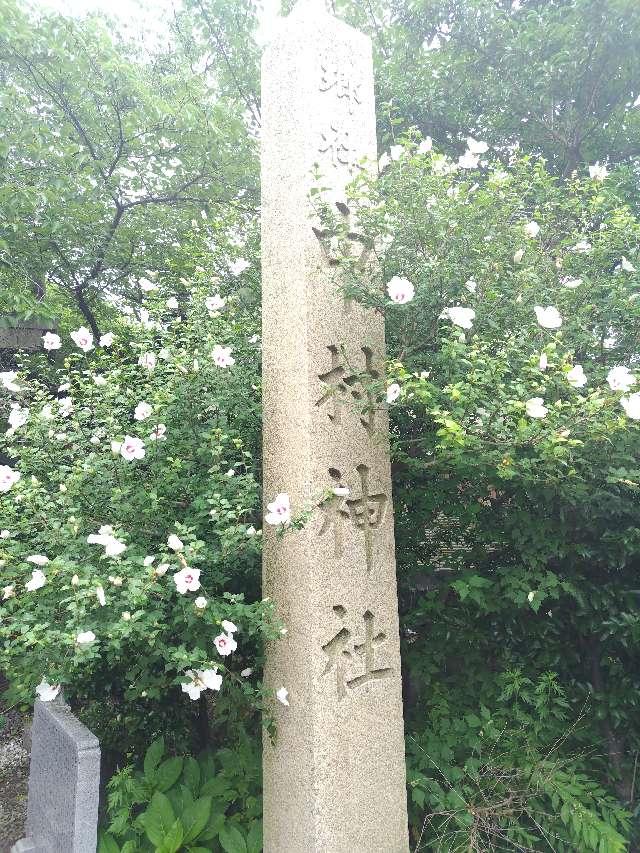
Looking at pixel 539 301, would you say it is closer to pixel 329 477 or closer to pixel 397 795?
pixel 329 477

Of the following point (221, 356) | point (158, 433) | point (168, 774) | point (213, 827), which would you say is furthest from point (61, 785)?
point (221, 356)

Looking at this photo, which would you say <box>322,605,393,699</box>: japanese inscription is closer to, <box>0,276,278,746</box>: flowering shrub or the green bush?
<box>0,276,278,746</box>: flowering shrub

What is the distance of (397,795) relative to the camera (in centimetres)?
242

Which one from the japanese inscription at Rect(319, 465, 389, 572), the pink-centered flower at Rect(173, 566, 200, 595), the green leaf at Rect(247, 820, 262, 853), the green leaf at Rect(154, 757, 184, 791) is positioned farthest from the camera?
the green leaf at Rect(154, 757, 184, 791)

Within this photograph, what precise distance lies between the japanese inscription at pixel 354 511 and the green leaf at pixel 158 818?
53.9 inches

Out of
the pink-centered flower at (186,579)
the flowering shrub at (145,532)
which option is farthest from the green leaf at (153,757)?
the pink-centered flower at (186,579)

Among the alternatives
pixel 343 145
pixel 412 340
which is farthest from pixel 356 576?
pixel 343 145

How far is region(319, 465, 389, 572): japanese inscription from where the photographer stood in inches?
92.8

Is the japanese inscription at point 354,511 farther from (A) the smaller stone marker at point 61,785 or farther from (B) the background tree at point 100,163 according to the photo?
(B) the background tree at point 100,163

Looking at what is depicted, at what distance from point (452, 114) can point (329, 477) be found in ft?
12.3

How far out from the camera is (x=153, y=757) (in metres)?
2.87

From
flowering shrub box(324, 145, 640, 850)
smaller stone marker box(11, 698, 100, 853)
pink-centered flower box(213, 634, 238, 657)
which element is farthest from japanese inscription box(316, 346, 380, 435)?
smaller stone marker box(11, 698, 100, 853)

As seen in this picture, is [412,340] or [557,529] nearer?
[412,340]

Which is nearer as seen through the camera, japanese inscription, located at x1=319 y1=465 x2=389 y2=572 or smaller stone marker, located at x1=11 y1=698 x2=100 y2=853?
smaller stone marker, located at x1=11 y1=698 x2=100 y2=853
